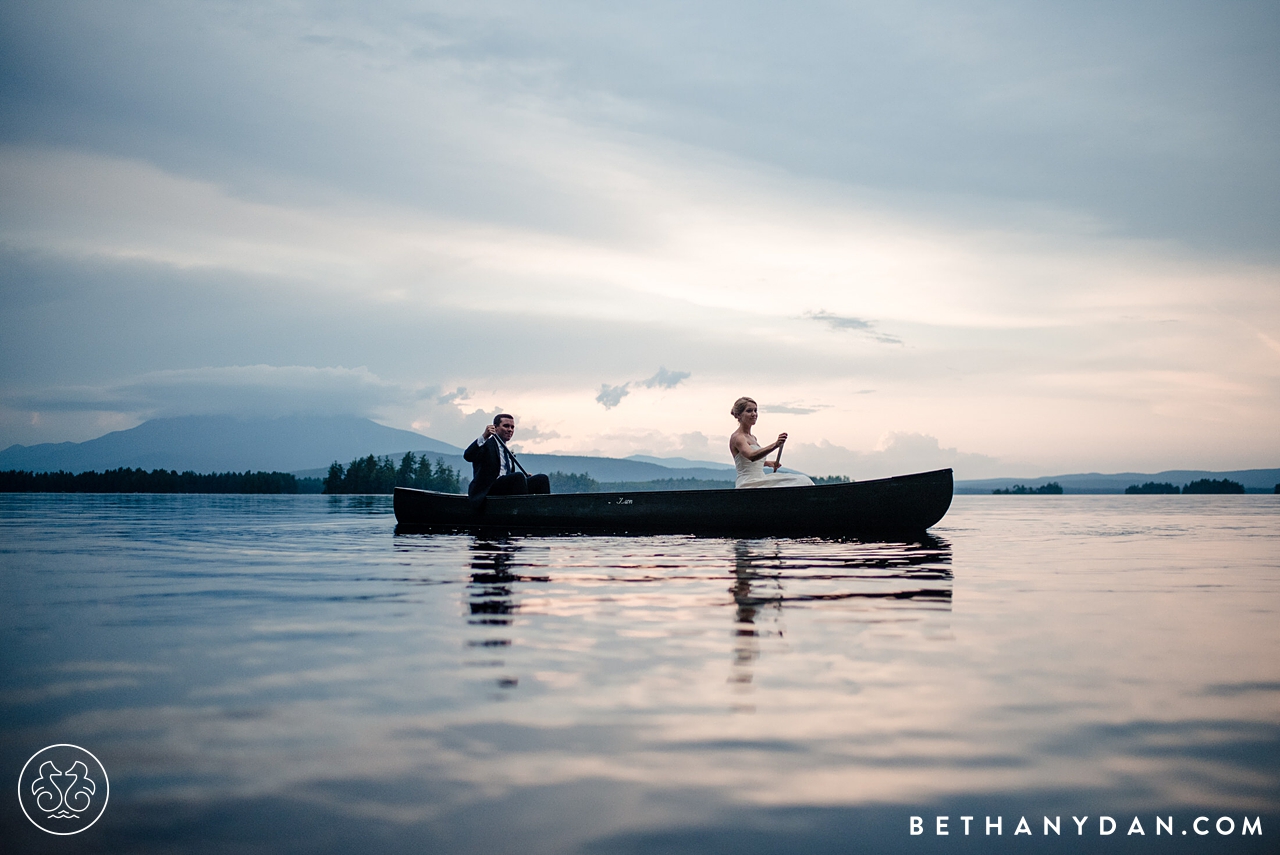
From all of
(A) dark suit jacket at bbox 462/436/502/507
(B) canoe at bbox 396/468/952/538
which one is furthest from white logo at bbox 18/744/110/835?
(A) dark suit jacket at bbox 462/436/502/507

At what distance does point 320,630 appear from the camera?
216 inches

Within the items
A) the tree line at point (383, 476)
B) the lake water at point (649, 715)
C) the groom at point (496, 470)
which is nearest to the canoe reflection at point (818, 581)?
the lake water at point (649, 715)

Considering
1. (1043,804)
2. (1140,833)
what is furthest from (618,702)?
(1140,833)

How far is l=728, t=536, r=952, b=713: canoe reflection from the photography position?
17.3ft

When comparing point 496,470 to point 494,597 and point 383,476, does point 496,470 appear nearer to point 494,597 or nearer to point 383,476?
point 494,597

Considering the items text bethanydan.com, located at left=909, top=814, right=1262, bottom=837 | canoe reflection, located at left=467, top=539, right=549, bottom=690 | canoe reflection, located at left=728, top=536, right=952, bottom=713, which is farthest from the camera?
canoe reflection, located at left=728, top=536, right=952, bottom=713

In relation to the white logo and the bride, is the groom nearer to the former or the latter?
the bride

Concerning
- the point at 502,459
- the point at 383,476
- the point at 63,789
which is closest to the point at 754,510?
the point at 502,459

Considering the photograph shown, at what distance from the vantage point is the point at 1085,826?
248 centimetres

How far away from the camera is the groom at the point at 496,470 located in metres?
16.2

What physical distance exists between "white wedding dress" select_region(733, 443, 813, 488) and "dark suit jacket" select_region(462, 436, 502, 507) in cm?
458

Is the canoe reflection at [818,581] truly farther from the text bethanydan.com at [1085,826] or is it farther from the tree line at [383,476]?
the tree line at [383,476]

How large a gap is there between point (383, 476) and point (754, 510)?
385 feet

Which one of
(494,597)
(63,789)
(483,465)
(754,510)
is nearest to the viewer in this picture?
(63,789)
